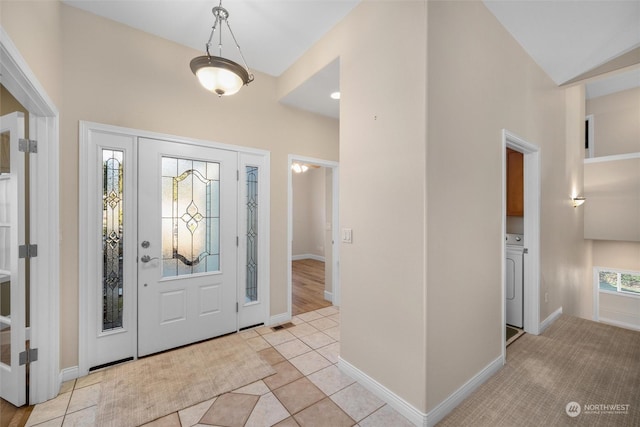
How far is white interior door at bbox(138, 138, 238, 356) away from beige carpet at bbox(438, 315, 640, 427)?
7.96ft

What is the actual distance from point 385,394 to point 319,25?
3248 mm

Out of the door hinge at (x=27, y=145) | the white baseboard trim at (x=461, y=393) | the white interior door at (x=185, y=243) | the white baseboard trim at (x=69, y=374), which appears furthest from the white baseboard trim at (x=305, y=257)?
the door hinge at (x=27, y=145)

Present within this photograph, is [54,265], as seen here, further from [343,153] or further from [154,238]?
[343,153]

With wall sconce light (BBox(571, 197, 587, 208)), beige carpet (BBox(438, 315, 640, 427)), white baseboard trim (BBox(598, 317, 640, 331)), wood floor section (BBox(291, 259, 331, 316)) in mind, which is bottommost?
white baseboard trim (BBox(598, 317, 640, 331))

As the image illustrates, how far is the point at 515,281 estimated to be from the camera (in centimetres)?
335

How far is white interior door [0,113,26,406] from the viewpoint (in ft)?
6.12

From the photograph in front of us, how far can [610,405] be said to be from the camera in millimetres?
1959

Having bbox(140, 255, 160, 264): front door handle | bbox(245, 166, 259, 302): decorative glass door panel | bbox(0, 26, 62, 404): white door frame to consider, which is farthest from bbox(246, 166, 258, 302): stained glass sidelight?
bbox(0, 26, 62, 404): white door frame

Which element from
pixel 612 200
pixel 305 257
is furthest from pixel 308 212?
pixel 612 200

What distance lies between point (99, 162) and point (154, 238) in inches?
32.5

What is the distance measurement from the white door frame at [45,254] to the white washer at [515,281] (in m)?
4.61

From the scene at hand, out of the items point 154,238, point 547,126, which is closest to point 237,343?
point 154,238

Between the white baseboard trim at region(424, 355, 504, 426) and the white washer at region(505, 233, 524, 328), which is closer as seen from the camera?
the white baseboard trim at region(424, 355, 504, 426)

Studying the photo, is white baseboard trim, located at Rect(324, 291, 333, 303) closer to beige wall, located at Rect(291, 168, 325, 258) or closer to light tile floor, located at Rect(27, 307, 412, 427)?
light tile floor, located at Rect(27, 307, 412, 427)
